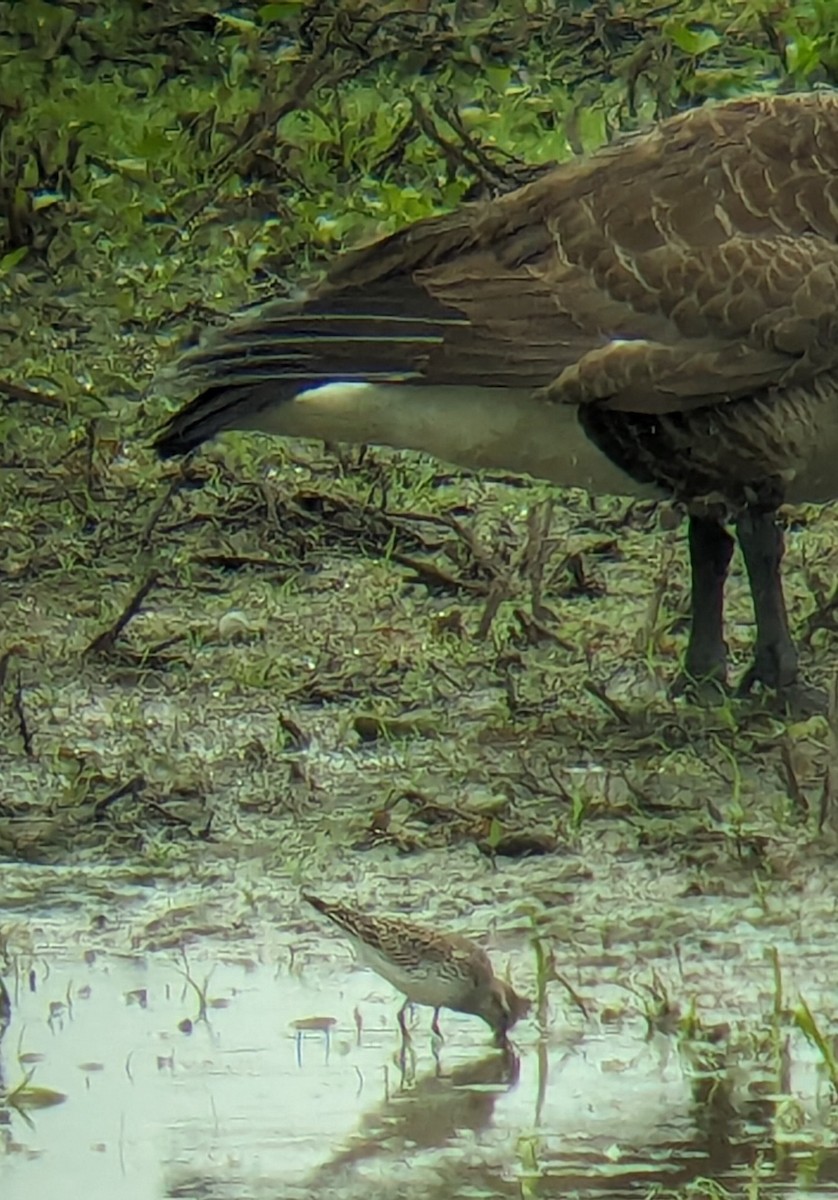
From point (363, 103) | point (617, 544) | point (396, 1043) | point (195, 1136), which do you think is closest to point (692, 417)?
point (617, 544)

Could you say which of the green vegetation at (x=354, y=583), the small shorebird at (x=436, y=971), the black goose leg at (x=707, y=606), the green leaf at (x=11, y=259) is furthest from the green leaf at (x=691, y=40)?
the small shorebird at (x=436, y=971)

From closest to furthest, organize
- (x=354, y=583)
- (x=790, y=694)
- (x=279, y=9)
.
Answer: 1. (x=790, y=694)
2. (x=354, y=583)
3. (x=279, y=9)

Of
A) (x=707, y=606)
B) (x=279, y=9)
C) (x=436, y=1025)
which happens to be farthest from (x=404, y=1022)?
(x=279, y=9)

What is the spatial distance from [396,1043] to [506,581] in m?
2.49

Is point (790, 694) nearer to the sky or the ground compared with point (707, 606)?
nearer to the ground

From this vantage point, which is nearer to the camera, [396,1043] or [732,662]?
[396,1043]

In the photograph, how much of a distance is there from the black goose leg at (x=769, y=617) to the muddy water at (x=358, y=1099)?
1522 millimetres

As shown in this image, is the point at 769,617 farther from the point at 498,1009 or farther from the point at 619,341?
the point at 498,1009

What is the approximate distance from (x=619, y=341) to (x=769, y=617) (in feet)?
2.23

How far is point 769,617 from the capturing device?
6945 millimetres

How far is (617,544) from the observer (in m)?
7.95

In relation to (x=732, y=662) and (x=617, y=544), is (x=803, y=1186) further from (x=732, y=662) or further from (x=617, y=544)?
(x=617, y=544)

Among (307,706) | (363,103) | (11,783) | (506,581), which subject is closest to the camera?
(11,783)

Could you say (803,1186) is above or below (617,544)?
below
